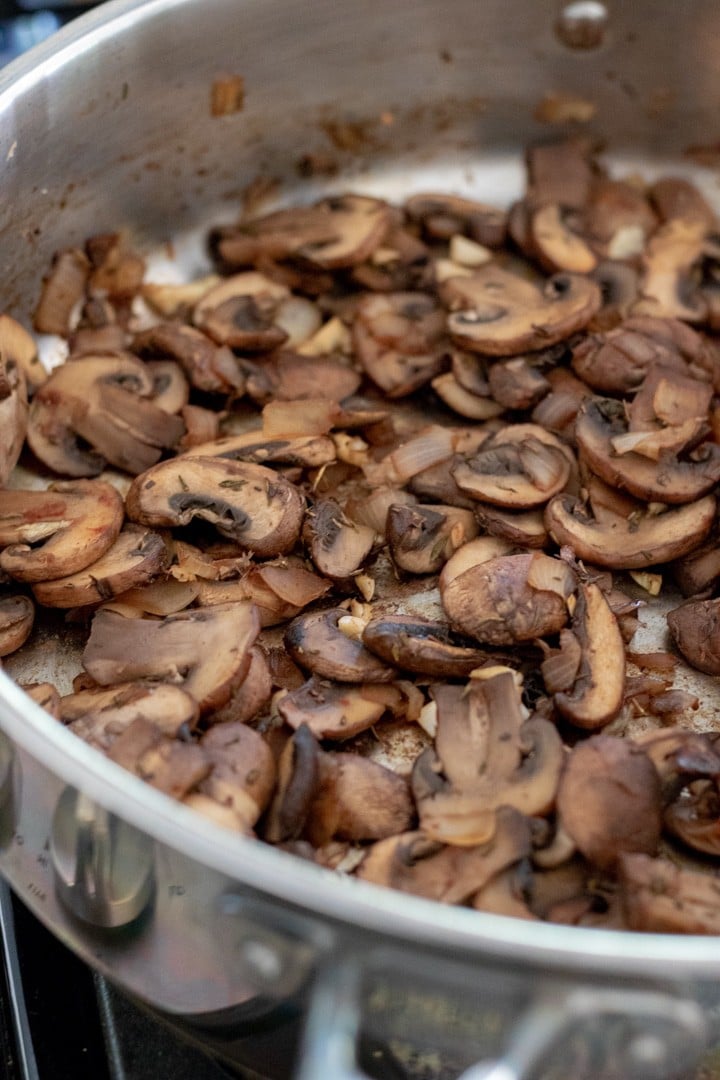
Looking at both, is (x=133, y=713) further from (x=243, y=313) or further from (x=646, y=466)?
(x=243, y=313)

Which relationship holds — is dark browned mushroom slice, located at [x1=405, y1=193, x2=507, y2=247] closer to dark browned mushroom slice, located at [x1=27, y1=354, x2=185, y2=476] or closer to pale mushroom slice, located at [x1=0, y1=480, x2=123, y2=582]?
dark browned mushroom slice, located at [x1=27, y1=354, x2=185, y2=476]

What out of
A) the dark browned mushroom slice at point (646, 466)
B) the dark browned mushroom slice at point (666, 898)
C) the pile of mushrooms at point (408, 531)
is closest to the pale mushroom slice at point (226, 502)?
the pile of mushrooms at point (408, 531)

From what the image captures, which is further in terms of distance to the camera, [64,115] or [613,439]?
[64,115]

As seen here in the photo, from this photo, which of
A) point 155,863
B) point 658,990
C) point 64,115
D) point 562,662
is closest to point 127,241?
point 64,115

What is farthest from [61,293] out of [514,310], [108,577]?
[514,310]

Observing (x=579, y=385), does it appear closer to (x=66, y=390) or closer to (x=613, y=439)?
(x=613, y=439)

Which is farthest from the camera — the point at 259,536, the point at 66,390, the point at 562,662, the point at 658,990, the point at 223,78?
the point at 223,78

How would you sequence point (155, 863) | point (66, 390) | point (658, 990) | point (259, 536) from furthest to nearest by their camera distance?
1. point (66, 390)
2. point (259, 536)
3. point (155, 863)
4. point (658, 990)
